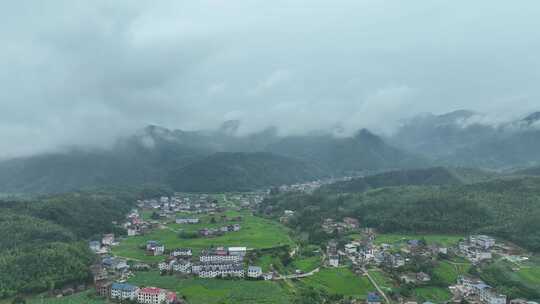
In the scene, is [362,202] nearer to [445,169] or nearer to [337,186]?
[337,186]

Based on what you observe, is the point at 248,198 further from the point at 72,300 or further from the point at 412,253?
the point at 72,300

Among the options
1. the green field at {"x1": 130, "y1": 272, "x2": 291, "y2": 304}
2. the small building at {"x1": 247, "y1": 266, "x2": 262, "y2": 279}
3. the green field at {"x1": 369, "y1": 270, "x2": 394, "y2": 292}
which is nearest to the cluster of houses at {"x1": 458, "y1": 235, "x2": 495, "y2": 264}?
the green field at {"x1": 369, "y1": 270, "x2": 394, "y2": 292}

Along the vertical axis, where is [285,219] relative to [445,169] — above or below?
below

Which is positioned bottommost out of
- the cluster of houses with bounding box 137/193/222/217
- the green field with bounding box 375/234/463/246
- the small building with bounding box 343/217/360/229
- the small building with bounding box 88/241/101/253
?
the green field with bounding box 375/234/463/246

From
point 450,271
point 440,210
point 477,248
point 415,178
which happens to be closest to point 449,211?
point 440,210

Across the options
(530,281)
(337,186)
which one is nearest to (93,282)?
(530,281)

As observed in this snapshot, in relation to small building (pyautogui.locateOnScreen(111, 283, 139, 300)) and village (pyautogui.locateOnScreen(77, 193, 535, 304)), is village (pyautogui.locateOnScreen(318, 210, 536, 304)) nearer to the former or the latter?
village (pyautogui.locateOnScreen(77, 193, 535, 304))
